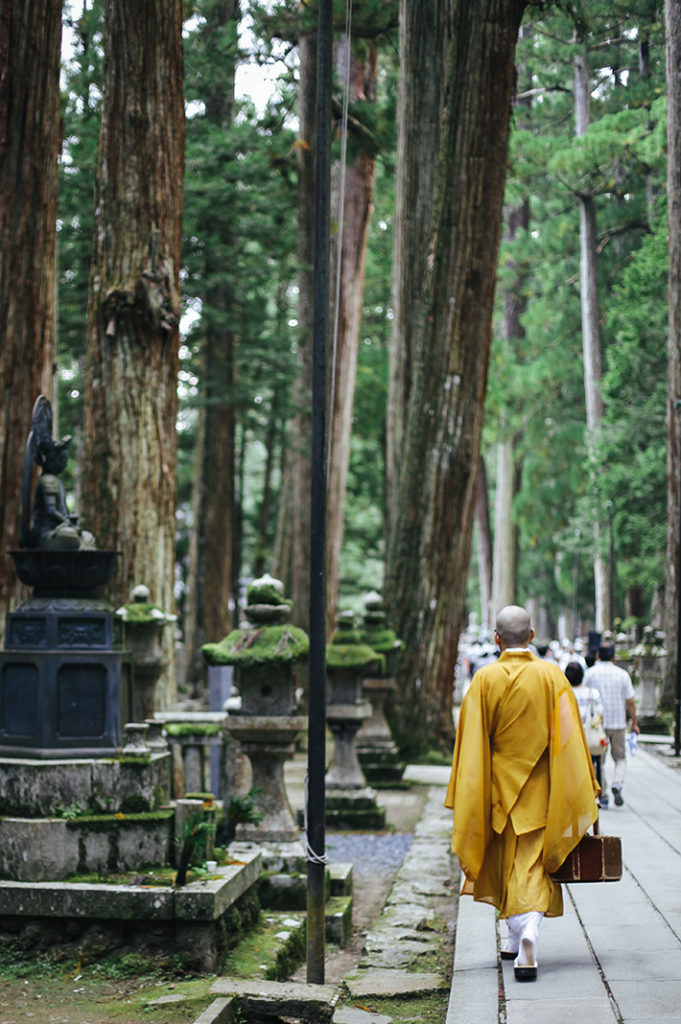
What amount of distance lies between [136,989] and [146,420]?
625 centimetres

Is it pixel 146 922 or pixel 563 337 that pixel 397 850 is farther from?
pixel 563 337

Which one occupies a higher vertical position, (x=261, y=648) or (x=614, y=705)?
(x=261, y=648)

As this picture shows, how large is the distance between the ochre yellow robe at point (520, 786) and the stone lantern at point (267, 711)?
8.38ft

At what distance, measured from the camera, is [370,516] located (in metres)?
43.8

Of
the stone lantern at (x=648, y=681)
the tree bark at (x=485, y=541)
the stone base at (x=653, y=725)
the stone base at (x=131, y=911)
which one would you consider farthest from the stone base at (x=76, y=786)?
the tree bark at (x=485, y=541)

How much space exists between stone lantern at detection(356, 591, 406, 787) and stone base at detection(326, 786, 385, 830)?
8.16ft

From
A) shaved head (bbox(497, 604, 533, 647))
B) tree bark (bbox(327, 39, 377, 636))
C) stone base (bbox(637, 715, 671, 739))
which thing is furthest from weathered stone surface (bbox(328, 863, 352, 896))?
stone base (bbox(637, 715, 671, 739))

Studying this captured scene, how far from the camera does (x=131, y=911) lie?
6.25 metres

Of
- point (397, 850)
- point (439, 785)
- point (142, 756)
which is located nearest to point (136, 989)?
point (142, 756)

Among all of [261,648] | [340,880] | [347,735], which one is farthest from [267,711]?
[347,735]

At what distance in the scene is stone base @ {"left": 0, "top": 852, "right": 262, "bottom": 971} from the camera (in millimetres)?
6250

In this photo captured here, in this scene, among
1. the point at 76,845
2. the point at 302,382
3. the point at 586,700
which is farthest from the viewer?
the point at 302,382

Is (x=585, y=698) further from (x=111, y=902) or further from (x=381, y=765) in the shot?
(x=111, y=902)

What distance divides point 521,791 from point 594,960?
1001mm
